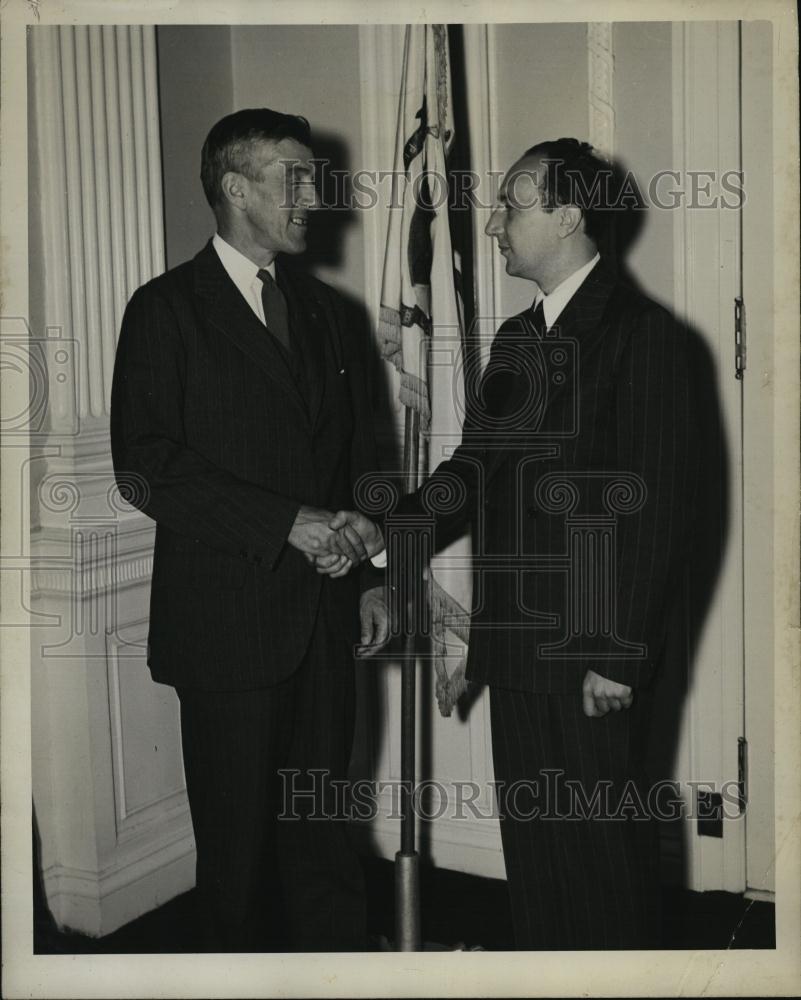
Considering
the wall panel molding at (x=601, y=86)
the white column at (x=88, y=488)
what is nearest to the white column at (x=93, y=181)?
the white column at (x=88, y=488)

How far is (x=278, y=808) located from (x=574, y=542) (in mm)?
755

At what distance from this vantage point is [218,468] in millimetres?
2084

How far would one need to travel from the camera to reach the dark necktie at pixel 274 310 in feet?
7.05

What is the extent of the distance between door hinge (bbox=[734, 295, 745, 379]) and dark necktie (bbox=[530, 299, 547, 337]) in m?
0.44

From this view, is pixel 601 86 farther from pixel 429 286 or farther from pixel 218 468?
pixel 218 468

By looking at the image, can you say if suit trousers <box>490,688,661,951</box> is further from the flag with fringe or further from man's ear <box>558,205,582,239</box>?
man's ear <box>558,205,582,239</box>

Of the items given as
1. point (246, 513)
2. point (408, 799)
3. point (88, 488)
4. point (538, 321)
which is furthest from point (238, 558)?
point (538, 321)

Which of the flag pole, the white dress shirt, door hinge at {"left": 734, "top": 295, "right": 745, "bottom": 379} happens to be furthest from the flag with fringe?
Result: door hinge at {"left": 734, "top": 295, "right": 745, "bottom": 379}

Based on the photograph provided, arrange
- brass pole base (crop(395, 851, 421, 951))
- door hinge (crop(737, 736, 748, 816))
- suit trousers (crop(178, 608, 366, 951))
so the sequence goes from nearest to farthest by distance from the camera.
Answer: suit trousers (crop(178, 608, 366, 951))
brass pole base (crop(395, 851, 421, 951))
door hinge (crop(737, 736, 748, 816))

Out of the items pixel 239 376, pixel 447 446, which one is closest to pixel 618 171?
pixel 447 446

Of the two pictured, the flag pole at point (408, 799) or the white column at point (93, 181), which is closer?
the white column at point (93, 181)

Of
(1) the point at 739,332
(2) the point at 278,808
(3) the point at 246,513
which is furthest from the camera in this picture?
(1) the point at 739,332

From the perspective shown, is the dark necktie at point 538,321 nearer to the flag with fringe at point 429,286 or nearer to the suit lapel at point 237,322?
the flag with fringe at point 429,286

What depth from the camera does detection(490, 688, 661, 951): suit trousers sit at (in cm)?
209
